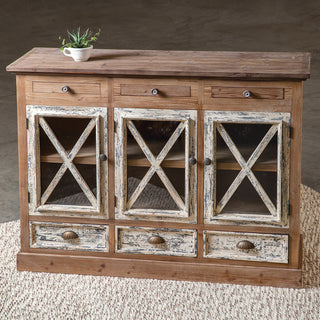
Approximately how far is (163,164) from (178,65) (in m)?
0.46

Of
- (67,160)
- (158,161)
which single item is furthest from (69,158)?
(158,161)

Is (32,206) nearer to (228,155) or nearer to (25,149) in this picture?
(25,149)

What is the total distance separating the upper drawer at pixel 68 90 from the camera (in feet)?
10.6

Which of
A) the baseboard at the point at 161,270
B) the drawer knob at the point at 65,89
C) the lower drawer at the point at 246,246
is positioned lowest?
the baseboard at the point at 161,270

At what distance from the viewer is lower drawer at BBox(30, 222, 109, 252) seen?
3408mm

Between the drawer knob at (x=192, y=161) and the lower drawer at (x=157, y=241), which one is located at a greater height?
the drawer knob at (x=192, y=161)

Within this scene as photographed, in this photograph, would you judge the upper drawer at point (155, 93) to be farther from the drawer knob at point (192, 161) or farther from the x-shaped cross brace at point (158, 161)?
the drawer knob at point (192, 161)

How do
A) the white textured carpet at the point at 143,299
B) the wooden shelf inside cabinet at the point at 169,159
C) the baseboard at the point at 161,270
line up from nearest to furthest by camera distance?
the white textured carpet at the point at 143,299, the wooden shelf inside cabinet at the point at 169,159, the baseboard at the point at 161,270

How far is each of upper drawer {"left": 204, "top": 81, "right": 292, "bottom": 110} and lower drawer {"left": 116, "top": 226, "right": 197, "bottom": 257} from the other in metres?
0.64

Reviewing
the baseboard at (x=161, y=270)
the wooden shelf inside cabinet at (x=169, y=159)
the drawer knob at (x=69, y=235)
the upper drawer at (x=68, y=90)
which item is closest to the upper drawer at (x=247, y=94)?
the wooden shelf inside cabinet at (x=169, y=159)

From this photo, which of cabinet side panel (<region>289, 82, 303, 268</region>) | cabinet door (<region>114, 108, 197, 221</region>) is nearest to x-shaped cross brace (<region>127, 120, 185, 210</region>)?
cabinet door (<region>114, 108, 197, 221</region>)

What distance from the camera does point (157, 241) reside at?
3.36 meters

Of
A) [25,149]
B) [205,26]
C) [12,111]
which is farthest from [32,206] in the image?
[205,26]

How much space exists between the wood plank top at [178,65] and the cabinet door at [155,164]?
0.19 metres
